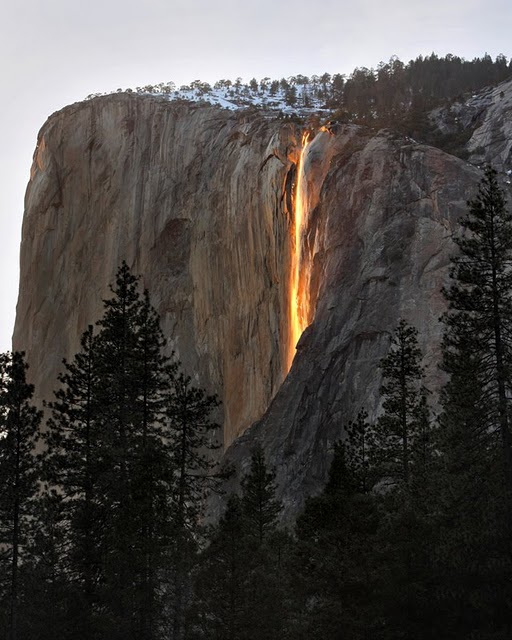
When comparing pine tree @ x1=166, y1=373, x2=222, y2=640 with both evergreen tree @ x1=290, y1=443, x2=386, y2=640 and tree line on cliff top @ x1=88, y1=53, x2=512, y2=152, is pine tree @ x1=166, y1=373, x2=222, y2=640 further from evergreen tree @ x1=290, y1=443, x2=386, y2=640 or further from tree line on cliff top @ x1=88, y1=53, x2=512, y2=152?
tree line on cliff top @ x1=88, y1=53, x2=512, y2=152

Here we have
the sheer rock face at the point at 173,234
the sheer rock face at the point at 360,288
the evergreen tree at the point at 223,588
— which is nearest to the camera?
the evergreen tree at the point at 223,588

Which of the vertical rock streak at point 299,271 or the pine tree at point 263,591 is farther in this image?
the vertical rock streak at point 299,271

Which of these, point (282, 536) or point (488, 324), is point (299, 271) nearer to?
point (282, 536)

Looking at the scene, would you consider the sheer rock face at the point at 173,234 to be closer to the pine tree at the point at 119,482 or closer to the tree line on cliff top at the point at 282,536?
the pine tree at the point at 119,482

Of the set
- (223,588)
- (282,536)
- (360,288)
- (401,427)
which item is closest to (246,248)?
(360,288)

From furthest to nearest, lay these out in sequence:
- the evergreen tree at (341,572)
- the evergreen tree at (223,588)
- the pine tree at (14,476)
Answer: the pine tree at (14,476)
the evergreen tree at (223,588)
the evergreen tree at (341,572)

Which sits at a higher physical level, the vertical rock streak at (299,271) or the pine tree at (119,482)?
the vertical rock streak at (299,271)

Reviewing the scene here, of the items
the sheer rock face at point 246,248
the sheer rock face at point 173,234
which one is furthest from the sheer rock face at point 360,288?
the sheer rock face at point 173,234
